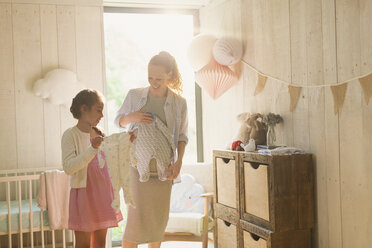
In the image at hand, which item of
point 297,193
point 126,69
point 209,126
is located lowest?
point 297,193

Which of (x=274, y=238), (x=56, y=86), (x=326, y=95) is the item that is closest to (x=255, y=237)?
(x=274, y=238)

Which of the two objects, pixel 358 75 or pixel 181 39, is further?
pixel 181 39

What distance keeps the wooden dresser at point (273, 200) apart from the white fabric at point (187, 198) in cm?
75

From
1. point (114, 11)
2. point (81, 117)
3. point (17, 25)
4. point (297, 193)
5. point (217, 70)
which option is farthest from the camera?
Result: point (114, 11)

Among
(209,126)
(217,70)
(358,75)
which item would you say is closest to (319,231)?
(358,75)

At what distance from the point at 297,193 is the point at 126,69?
7.35 ft

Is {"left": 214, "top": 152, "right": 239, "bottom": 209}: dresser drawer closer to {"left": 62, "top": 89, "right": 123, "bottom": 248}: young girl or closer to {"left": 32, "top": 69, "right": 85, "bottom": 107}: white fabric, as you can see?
{"left": 62, "top": 89, "right": 123, "bottom": 248}: young girl

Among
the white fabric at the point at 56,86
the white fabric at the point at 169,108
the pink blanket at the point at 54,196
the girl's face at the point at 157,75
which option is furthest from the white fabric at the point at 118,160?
the white fabric at the point at 56,86

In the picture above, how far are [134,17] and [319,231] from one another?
106 inches

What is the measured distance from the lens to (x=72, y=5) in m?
3.73

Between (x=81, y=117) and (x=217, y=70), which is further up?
(x=217, y=70)

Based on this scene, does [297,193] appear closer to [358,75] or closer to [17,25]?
[358,75]

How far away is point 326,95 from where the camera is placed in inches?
96.7

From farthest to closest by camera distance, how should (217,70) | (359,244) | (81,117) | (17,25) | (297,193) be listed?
(17,25)
(217,70)
(297,193)
(359,244)
(81,117)
